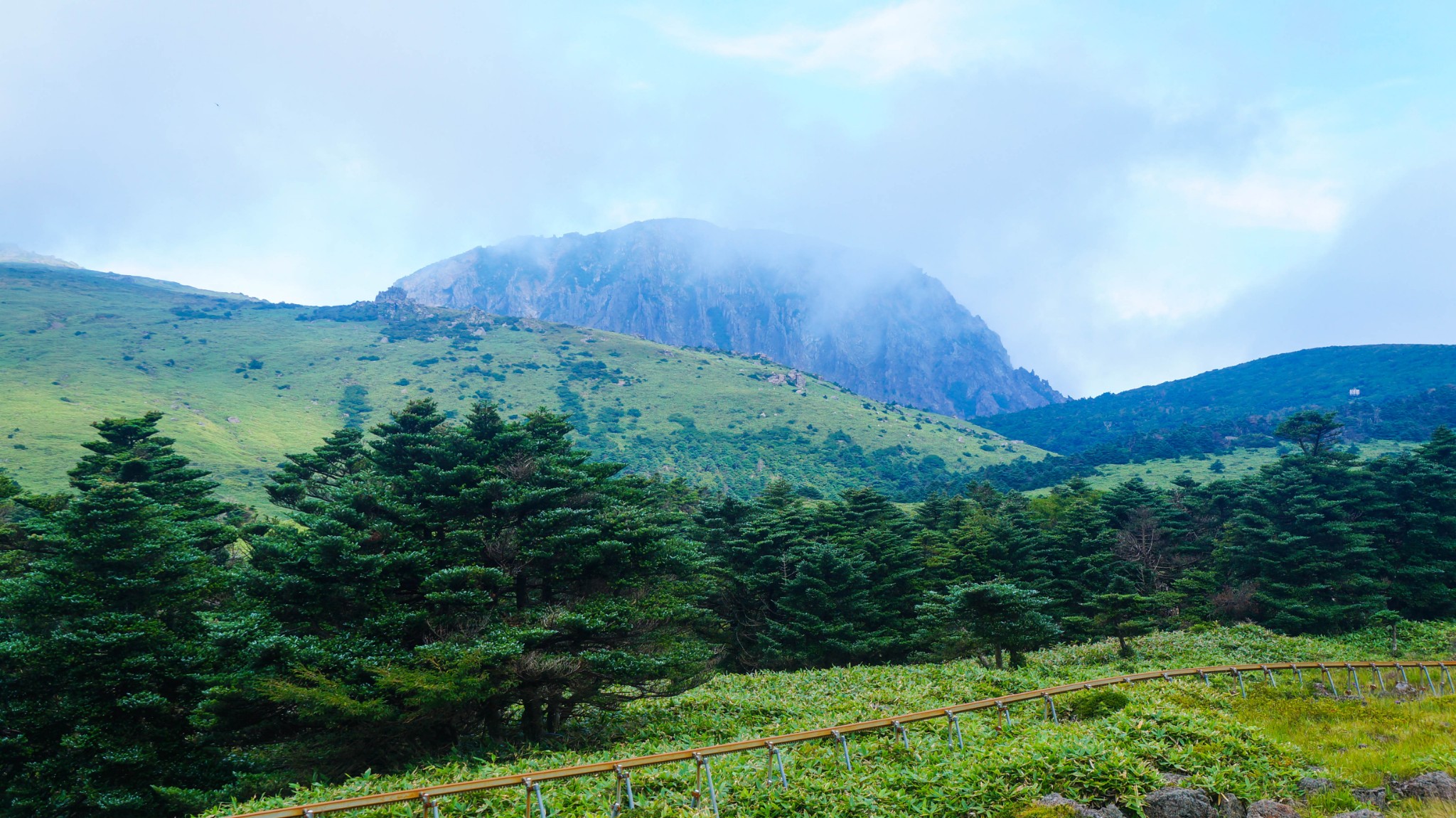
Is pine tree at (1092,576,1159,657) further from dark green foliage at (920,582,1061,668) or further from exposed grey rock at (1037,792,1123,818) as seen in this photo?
exposed grey rock at (1037,792,1123,818)

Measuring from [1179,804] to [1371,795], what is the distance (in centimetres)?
300

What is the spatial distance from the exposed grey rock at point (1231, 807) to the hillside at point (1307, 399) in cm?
13306

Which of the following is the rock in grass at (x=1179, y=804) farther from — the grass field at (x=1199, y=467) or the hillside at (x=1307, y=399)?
the hillside at (x=1307, y=399)

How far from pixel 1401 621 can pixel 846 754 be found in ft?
134

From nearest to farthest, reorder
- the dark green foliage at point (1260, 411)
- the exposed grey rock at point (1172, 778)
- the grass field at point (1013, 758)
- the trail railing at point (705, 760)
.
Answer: the trail railing at point (705, 760), the grass field at point (1013, 758), the exposed grey rock at point (1172, 778), the dark green foliage at point (1260, 411)

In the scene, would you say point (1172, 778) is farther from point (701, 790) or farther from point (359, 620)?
point (359, 620)

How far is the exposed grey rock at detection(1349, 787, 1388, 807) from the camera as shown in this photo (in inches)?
365

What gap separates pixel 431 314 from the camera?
187 meters

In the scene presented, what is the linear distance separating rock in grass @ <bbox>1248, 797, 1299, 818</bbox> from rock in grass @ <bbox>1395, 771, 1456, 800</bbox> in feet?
5.66

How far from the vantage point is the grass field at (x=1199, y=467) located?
87062 millimetres

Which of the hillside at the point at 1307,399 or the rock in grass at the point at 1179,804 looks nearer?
the rock in grass at the point at 1179,804

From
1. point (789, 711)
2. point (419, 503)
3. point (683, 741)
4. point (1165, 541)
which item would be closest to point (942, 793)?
point (683, 741)

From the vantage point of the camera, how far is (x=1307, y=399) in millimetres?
154750

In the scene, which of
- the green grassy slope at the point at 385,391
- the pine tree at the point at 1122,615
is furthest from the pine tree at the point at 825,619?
the green grassy slope at the point at 385,391
